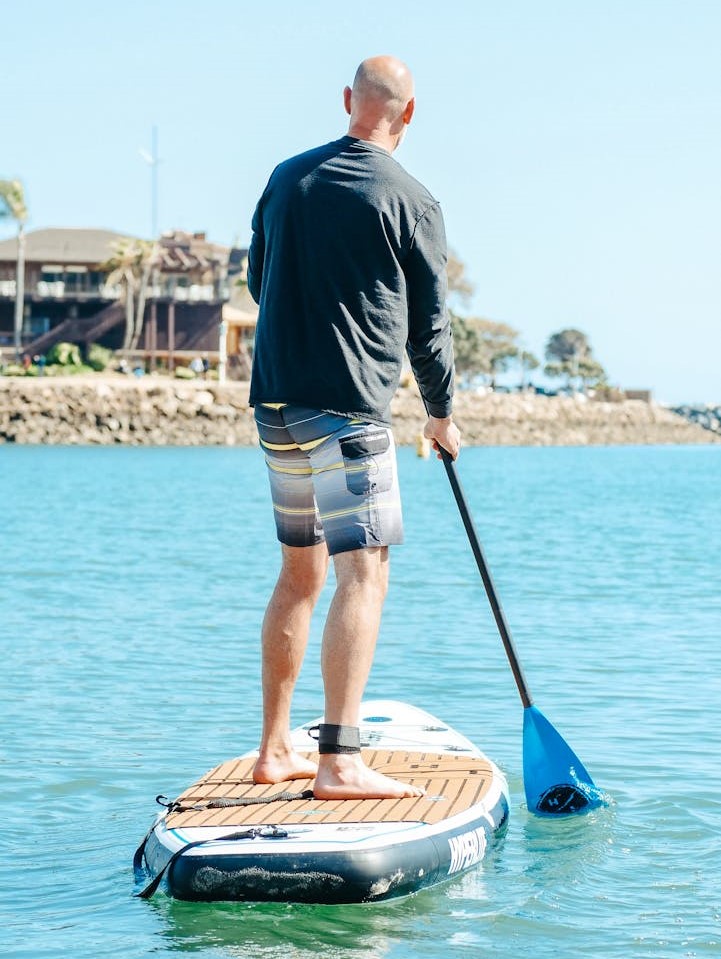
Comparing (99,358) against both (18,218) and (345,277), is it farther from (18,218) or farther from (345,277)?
(345,277)

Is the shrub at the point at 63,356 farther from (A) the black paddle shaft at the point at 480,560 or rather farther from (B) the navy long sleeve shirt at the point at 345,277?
(B) the navy long sleeve shirt at the point at 345,277

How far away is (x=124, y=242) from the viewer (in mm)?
77938

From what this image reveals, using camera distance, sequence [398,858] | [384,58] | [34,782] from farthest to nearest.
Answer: [34,782] → [384,58] → [398,858]

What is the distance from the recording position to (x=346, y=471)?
4.92m

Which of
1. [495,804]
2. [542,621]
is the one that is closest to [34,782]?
[495,804]

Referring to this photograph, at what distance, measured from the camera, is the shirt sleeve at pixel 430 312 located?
4.98m

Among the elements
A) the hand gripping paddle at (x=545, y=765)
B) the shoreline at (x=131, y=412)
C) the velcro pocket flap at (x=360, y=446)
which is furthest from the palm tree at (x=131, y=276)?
the velcro pocket flap at (x=360, y=446)

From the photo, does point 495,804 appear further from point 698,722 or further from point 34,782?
point 698,722

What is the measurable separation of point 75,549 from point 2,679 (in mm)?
11214

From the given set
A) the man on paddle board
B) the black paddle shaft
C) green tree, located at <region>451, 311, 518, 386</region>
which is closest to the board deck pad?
the man on paddle board

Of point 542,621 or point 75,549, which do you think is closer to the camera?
point 542,621

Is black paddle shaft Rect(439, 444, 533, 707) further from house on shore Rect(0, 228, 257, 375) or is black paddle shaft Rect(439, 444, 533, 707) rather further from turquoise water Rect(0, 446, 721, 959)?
house on shore Rect(0, 228, 257, 375)

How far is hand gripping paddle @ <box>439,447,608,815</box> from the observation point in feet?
19.4

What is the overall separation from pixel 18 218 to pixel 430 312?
249 ft
